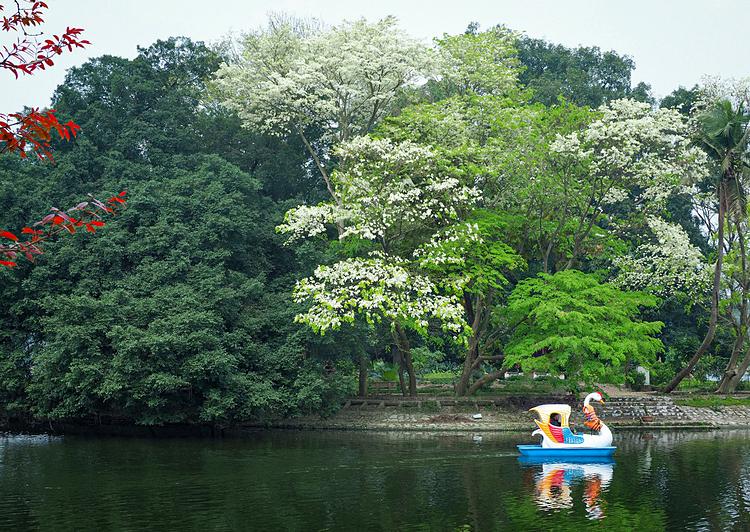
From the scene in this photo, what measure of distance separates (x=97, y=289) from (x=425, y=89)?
22.8m

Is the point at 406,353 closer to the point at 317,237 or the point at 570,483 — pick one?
the point at 317,237

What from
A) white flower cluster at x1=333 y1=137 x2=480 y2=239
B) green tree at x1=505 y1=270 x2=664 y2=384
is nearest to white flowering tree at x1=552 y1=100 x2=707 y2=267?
green tree at x1=505 y1=270 x2=664 y2=384

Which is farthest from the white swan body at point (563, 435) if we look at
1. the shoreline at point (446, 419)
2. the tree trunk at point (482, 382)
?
the tree trunk at point (482, 382)

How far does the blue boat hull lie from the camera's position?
2942 centimetres

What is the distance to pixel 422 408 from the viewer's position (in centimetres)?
4038

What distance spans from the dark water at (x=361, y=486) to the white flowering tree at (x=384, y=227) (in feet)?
18.7

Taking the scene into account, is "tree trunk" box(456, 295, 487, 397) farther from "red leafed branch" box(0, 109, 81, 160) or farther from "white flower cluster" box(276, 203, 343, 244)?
"red leafed branch" box(0, 109, 81, 160)

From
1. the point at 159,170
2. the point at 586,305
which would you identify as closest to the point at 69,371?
the point at 159,170

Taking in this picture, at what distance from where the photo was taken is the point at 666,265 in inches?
1697

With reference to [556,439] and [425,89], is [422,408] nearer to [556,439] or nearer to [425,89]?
[556,439]

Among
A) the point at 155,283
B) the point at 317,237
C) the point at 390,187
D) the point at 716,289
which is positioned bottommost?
the point at 716,289

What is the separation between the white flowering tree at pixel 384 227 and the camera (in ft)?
111

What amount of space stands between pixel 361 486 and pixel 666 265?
25781 mm

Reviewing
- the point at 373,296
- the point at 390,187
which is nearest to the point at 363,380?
the point at 373,296
